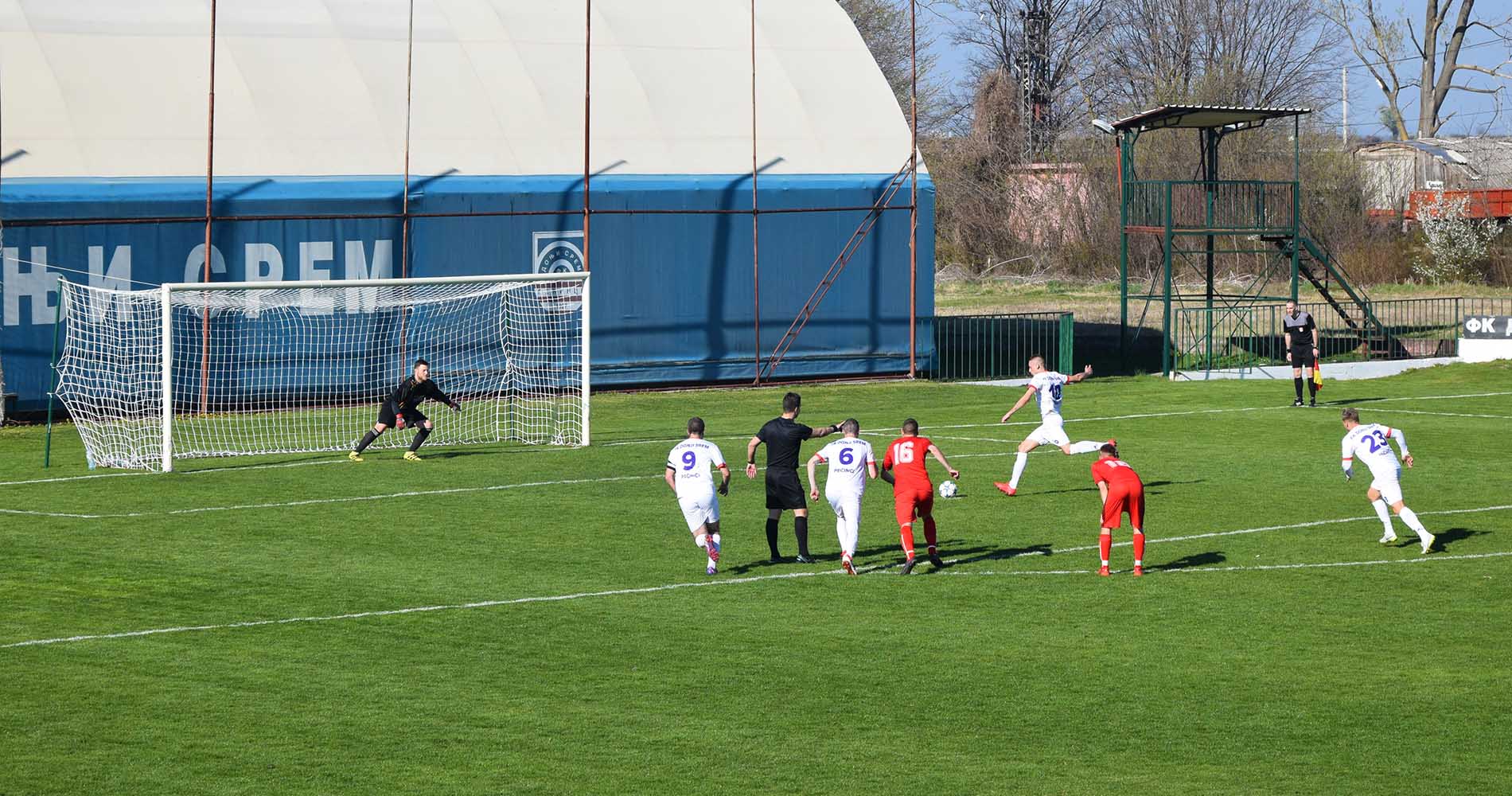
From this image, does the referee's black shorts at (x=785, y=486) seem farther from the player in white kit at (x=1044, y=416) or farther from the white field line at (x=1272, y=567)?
the player in white kit at (x=1044, y=416)

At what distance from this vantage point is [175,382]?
33719 millimetres

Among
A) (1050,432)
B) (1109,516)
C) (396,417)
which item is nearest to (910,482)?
(1109,516)

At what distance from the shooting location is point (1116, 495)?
1712cm

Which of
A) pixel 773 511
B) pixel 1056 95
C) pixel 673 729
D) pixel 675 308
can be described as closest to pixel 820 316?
pixel 675 308

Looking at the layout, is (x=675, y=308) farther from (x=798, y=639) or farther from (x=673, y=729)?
(x=673, y=729)

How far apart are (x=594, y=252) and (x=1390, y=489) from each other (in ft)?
73.4

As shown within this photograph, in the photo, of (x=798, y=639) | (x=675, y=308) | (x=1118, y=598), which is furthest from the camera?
(x=675, y=308)

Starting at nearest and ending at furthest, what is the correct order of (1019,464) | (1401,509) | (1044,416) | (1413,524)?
1. (1413,524)
2. (1401,509)
3. (1019,464)
4. (1044,416)

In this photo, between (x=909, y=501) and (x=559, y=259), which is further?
(x=559, y=259)

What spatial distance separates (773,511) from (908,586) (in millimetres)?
1912

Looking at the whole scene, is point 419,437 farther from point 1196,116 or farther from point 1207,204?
point 1207,204

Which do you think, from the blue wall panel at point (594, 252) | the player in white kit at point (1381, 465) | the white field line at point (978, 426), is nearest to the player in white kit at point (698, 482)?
the player in white kit at point (1381, 465)

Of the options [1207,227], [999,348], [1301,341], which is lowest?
[1301,341]

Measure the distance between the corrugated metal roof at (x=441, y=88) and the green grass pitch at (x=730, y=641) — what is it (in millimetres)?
11661
